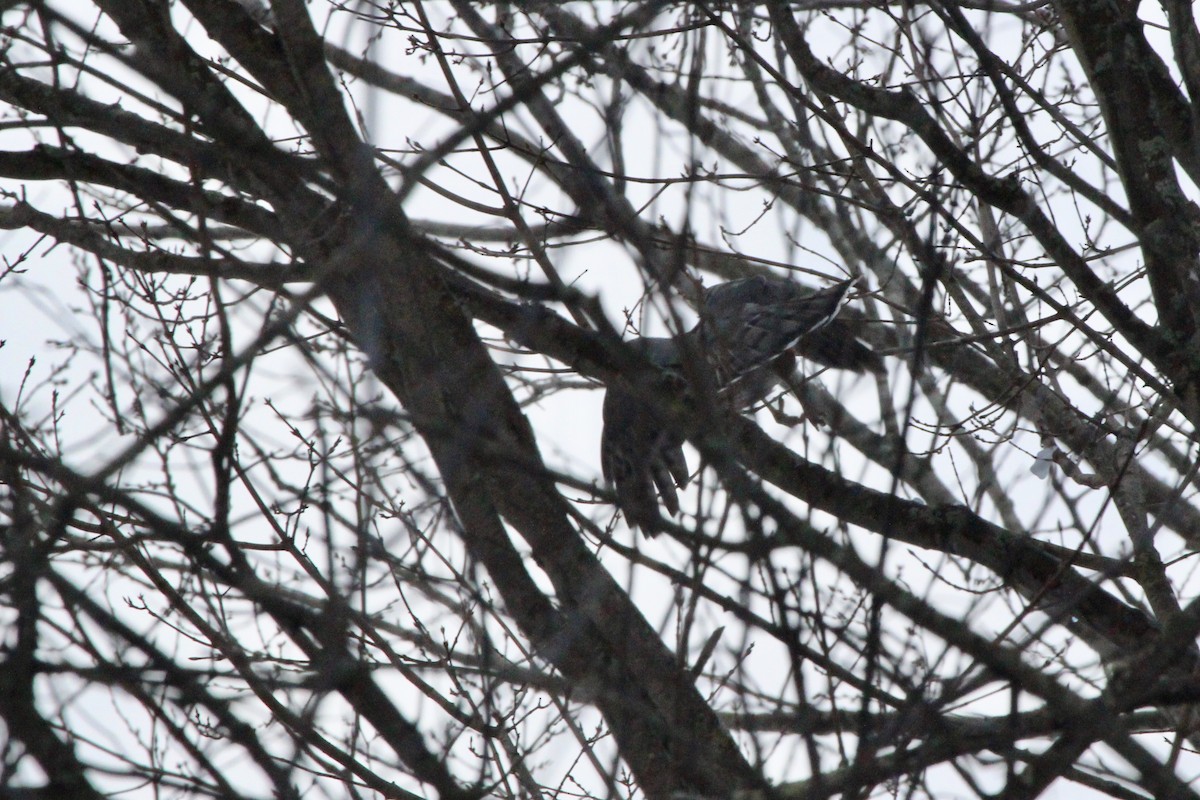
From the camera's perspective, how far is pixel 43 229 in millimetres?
3746

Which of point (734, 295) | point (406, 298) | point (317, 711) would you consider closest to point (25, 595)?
point (317, 711)

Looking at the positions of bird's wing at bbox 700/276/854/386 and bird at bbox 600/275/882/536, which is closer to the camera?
bird at bbox 600/275/882/536

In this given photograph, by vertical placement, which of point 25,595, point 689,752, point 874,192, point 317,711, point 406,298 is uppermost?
point 874,192

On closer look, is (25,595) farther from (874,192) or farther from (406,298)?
(874,192)

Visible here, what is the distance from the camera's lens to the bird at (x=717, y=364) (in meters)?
2.35

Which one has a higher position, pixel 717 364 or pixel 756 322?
pixel 756 322

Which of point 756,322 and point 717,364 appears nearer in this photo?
point 717,364

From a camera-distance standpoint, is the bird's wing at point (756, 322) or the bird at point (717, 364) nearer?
the bird at point (717, 364)

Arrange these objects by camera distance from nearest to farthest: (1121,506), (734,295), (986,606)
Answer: (986,606) → (1121,506) → (734,295)

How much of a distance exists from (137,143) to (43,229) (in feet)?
1.67

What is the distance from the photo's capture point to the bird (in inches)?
92.5

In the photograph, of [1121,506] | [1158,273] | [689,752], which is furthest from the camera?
[1121,506]

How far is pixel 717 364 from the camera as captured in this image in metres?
3.13

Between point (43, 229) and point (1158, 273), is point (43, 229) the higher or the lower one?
the higher one
